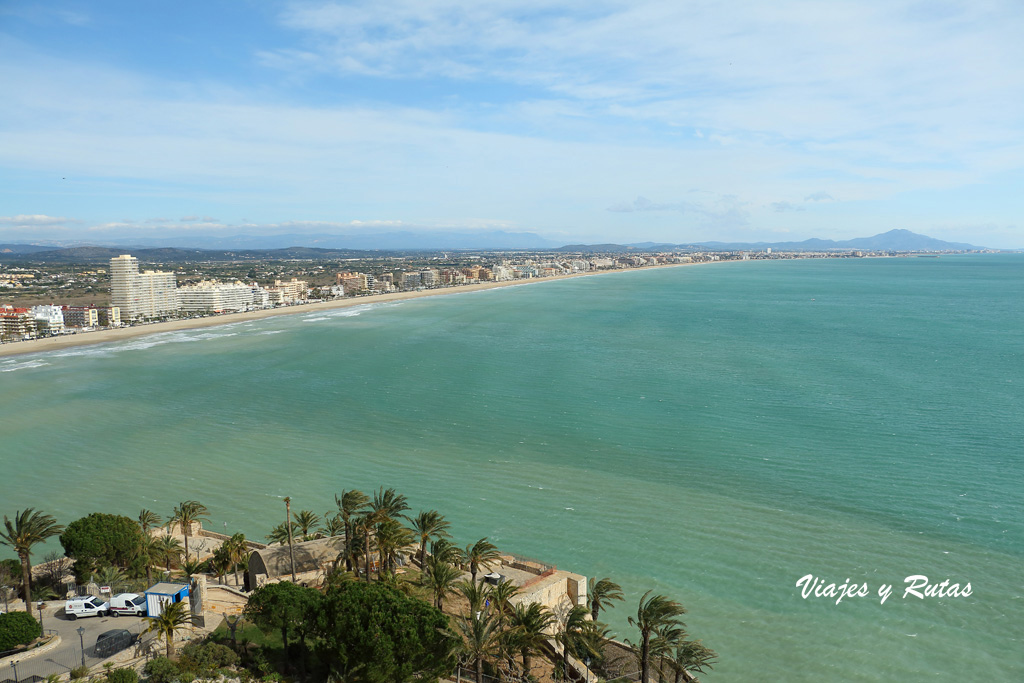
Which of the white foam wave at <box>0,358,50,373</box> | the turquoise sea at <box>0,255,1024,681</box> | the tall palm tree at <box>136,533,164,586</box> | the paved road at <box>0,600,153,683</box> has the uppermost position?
the paved road at <box>0,600,153,683</box>

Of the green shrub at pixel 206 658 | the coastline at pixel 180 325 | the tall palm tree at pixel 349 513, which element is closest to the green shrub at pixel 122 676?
the green shrub at pixel 206 658

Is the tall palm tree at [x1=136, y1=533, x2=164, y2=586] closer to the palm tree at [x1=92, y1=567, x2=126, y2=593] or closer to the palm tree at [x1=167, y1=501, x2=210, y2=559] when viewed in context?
the palm tree at [x1=92, y1=567, x2=126, y2=593]

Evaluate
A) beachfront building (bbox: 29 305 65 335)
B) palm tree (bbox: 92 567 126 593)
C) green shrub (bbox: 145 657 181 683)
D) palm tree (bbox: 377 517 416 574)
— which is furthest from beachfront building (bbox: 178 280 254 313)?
green shrub (bbox: 145 657 181 683)

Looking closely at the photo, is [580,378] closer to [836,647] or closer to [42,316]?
[836,647]

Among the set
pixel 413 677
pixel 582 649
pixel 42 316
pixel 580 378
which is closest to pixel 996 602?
pixel 582 649

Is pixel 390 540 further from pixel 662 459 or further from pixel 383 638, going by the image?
pixel 662 459

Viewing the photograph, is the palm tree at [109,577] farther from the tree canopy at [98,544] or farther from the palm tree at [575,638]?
the palm tree at [575,638]
